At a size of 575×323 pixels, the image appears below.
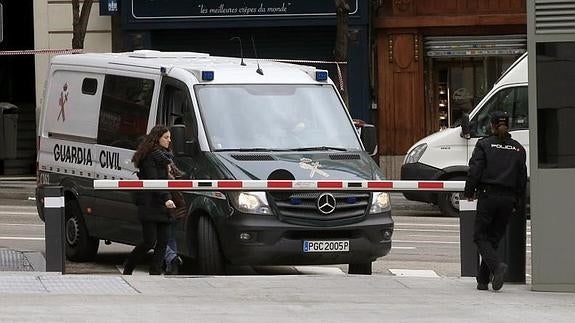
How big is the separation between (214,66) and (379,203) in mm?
2536

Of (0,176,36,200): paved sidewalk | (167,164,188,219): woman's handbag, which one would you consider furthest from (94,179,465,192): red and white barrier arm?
(0,176,36,200): paved sidewalk

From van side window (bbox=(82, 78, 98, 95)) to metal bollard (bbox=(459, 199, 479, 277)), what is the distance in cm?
510

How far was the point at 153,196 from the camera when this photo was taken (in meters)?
14.7

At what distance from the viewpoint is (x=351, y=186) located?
1460 centimetres

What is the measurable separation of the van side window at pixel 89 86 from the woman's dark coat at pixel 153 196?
9.19 feet

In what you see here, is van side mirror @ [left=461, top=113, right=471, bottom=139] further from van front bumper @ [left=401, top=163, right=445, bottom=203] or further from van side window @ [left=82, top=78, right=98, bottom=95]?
van side window @ [left=82, top=78, right=98, bottom=95]

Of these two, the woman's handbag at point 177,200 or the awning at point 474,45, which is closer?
the woman's handbag at point 177,200

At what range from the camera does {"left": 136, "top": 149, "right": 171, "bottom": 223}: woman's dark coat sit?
14.7 metres

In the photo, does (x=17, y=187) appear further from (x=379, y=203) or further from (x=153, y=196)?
(x=379, y=203)

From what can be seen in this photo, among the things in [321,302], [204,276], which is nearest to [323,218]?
[204,276]

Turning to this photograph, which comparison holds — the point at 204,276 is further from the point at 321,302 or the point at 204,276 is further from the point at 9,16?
the point at 9,16

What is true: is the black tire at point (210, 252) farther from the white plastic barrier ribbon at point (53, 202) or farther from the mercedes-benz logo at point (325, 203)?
the white plastic barrier ribbon at point (53, 202)

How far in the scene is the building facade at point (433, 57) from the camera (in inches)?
1186

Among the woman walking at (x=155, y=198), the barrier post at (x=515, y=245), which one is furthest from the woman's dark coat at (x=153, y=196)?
the barrier post at (x=515, y=245)
